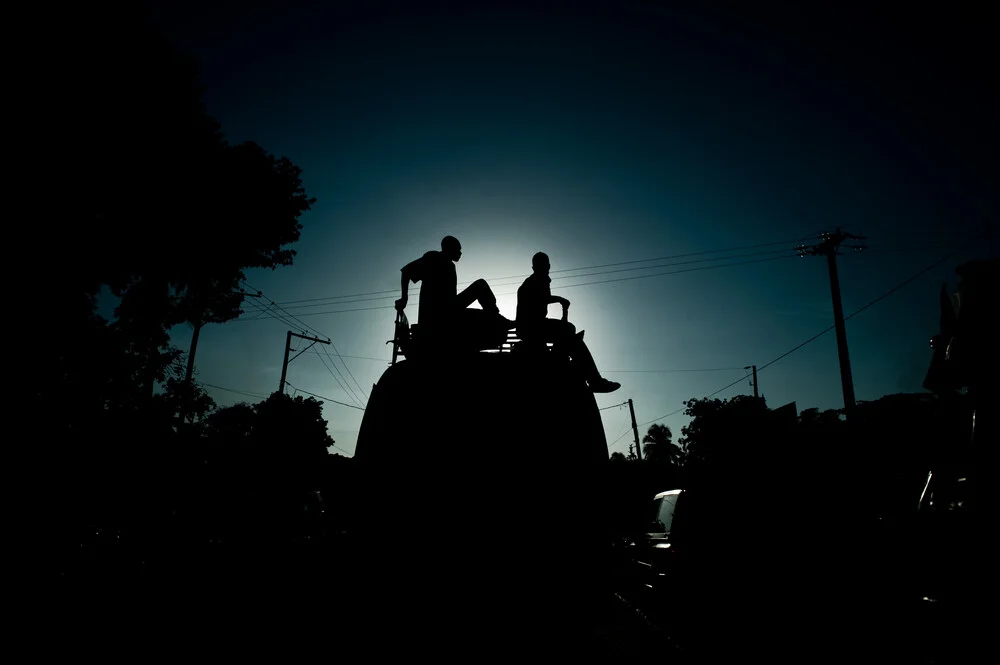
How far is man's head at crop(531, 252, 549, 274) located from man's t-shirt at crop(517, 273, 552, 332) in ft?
0.42

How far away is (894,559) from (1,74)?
1186 centimetres

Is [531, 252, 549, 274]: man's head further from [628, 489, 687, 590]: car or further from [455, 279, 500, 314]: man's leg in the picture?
[628, 489, 687, 590]: car

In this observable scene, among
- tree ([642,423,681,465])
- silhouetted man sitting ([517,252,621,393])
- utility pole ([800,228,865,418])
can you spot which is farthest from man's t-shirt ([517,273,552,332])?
tree ([642,423,681,465])

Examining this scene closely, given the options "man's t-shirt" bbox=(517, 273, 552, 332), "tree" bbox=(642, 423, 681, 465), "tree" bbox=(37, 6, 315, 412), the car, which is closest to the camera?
"man's t-shirt" bbox=(517, 273, 552, 332)

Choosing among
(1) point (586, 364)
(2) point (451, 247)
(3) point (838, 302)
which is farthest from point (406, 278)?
(3) point (838, 302)

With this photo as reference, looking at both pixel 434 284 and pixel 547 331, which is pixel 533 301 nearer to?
pixel 547 331

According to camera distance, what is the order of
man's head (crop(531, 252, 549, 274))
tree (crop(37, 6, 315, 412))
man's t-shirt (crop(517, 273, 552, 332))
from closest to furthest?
man's t-shirt (crop(517, 273, 552, 332)), man's head (crop(531, 252, 549, 274)), tree (crop(37, 6, 315, 412))

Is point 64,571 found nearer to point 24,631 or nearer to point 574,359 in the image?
point 24,631

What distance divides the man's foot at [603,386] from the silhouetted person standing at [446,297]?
1.10 metres

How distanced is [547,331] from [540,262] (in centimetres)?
94

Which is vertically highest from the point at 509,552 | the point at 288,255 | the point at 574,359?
the point at 288,255

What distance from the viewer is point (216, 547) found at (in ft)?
31.4

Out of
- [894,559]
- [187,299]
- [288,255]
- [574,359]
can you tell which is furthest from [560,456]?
[187,299]

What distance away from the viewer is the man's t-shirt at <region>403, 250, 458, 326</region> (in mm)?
3768
